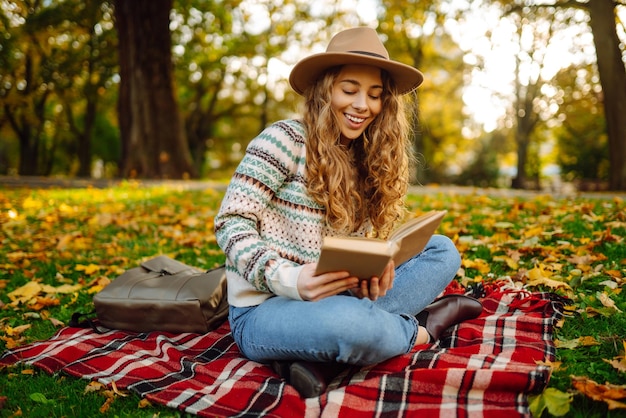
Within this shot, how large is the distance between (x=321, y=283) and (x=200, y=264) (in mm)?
2420

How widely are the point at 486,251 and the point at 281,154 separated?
88.4 inches

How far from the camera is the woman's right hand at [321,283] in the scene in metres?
1.90

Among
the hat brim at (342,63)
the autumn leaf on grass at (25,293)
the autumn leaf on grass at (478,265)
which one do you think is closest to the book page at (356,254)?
the hat brim at (342,63)

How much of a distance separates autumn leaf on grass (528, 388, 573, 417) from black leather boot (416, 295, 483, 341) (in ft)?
2.18

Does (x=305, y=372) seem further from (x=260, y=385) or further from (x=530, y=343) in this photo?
(x=530, y=343)

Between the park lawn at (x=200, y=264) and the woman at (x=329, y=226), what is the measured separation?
56cm

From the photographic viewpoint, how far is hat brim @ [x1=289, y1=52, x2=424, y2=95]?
2.28 m

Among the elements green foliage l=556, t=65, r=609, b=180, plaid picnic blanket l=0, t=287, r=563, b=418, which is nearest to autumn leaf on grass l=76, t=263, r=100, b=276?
plaid picnic blanket l=0, t=287, r=563, b=418

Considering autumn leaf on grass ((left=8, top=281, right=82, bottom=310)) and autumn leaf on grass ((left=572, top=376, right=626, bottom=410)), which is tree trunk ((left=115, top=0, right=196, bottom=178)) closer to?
autumn leaf on grass ((left=8, top=281, right=82, bottom=310))

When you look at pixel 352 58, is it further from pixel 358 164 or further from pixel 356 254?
pixel 356 254

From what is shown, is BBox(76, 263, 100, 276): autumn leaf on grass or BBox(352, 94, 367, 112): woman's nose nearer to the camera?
BBox(352, 94, 367, 112): woman's nose

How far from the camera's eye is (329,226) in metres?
2.40

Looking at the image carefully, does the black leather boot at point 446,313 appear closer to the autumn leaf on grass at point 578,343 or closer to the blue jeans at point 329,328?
the blue jeans at point 329,328

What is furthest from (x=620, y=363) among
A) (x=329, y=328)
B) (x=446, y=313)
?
(x=329, y=328)
